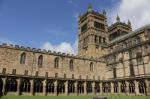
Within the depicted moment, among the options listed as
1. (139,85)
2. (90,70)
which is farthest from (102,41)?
(139,85)

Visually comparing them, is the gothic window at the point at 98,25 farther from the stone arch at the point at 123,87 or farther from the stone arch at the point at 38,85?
the stone arch at the point at 38,85

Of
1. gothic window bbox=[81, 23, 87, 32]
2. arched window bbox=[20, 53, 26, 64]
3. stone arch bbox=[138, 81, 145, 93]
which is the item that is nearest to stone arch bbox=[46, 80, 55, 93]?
arched window bbox=[20, 53, 26, 64]

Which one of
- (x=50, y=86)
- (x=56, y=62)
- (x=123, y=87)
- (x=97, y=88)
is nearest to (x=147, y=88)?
(x=123, y=87)

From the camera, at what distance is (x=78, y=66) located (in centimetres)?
4762

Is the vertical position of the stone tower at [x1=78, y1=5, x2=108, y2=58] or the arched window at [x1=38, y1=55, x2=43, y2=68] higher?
the stone tower at [x1=78, y1=5, x2=108, y2=58]

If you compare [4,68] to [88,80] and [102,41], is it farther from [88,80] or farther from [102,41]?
[102,41]

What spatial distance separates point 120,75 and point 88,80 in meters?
9.36

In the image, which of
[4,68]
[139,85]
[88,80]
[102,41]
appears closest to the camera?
[4,68]

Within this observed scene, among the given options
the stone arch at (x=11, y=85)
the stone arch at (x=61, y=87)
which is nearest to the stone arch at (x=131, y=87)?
the stone arch at (x=61, y=87)

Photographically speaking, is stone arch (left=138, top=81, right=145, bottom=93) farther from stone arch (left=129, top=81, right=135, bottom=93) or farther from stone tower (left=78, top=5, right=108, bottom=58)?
stone tower (left=78, top=5, right=108, bottom=58)

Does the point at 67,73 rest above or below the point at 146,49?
below

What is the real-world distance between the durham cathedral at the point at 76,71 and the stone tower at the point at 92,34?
26.1 feet

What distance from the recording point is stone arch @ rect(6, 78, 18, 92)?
3416cm

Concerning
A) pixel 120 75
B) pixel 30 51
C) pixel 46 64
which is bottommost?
pixel 120 75
